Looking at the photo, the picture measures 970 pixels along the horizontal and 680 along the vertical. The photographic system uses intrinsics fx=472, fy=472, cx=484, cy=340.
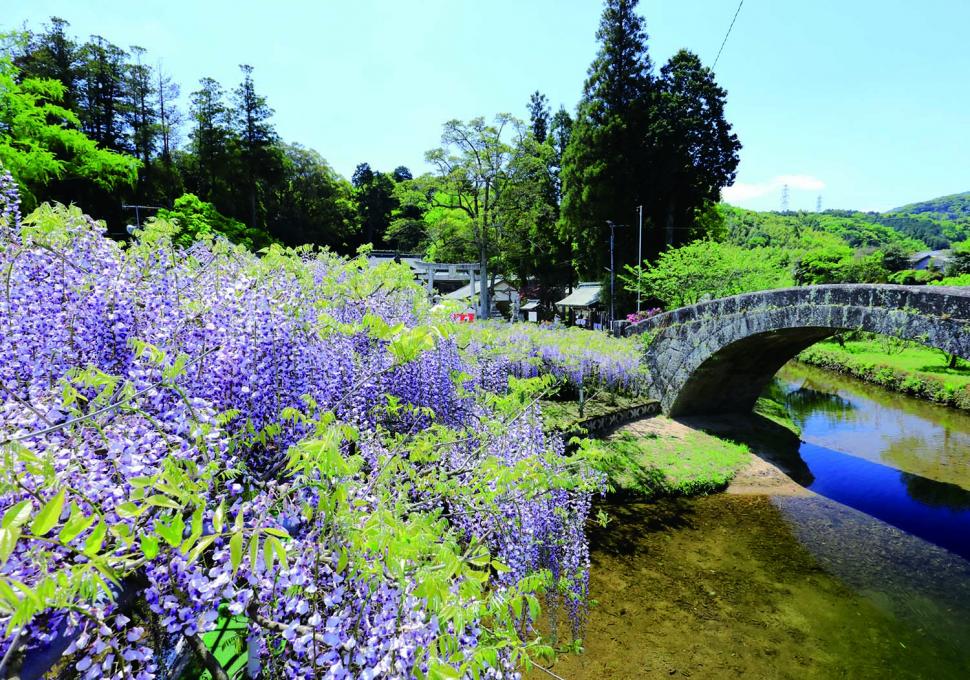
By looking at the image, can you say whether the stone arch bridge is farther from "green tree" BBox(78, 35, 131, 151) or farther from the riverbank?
"green tree" BBox(78, 35, 131, 151)

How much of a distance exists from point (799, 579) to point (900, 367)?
17.3 metres

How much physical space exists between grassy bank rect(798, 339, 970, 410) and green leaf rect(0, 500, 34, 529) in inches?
857

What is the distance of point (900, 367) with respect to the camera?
755 inches

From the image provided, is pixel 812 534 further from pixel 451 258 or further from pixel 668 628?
pixel 451 258

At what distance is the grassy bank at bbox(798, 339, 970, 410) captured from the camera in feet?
53.3

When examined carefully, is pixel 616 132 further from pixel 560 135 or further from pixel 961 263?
pixel 961 263

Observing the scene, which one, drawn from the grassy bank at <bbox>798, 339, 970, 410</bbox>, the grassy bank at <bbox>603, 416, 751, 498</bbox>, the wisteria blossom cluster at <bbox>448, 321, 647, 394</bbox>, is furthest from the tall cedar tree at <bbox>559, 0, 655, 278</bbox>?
the grassy bank at <bbox>603, 416, 751, 498</bbox>

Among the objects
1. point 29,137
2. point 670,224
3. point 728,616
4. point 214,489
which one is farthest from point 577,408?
point 670,224

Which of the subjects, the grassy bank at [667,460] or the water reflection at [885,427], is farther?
the water reflection at [885,427]

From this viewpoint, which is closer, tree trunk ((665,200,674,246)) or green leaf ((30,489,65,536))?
green leaf ((30,489,65,536))

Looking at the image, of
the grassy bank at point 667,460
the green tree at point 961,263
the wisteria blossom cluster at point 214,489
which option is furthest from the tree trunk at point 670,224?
the wisteria blossom cluster at point 214,489

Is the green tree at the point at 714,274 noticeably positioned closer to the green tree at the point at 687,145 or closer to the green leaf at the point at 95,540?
the green tree at the point at 687,145

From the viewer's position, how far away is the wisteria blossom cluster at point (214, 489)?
4.64ft

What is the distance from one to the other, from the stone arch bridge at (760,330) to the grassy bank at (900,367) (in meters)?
6.96
